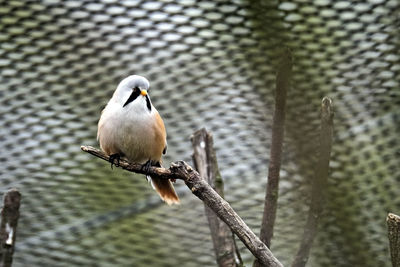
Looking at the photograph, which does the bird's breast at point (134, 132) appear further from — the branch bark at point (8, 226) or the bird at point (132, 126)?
the branch bark at point (8, 226)

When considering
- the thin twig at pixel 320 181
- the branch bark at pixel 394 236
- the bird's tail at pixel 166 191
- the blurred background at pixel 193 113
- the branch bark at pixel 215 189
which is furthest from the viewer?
the blurred background at pixel 193 113

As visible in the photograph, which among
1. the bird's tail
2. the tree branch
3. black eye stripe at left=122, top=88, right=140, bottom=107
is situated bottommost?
the bird's tail

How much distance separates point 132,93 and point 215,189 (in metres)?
0.45

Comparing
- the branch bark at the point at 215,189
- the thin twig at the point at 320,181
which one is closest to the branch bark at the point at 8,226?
the branch bark at the point at 215,189

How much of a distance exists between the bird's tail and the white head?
12.3 inches

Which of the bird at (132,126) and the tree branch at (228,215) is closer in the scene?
the tree branch at (228,215)

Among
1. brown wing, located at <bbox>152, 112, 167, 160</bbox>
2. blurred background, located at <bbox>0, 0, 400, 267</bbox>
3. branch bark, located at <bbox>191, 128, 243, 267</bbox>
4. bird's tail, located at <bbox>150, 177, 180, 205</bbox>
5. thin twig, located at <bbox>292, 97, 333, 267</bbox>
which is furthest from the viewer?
blurred background, located at <bbox>0, 0, 400, 267</bbox>

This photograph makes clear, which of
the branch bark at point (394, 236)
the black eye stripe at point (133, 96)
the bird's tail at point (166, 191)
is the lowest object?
the bird's tail at point (166, 191)

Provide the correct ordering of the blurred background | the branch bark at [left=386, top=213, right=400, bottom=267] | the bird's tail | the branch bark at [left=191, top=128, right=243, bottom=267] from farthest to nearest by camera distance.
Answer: the blurred background → the bird's tail → the branch bark at [left=191, top=128, right=243, bottom=267] → the branch bark at [left=386, top=213, right=400, bottom=267]

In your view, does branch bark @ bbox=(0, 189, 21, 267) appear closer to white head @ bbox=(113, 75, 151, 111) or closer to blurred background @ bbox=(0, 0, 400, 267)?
white head @ bbox=(113, 75, 151, 111)

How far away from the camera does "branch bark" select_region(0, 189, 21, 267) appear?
194cm

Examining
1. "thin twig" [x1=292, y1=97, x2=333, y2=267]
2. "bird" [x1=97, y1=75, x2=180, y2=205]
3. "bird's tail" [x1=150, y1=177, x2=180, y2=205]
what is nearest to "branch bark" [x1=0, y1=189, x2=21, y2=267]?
"bird" [x1=97, y1=75, x2=180, y2=205]

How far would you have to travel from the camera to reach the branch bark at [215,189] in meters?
1.83

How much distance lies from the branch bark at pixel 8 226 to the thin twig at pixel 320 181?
101cm
